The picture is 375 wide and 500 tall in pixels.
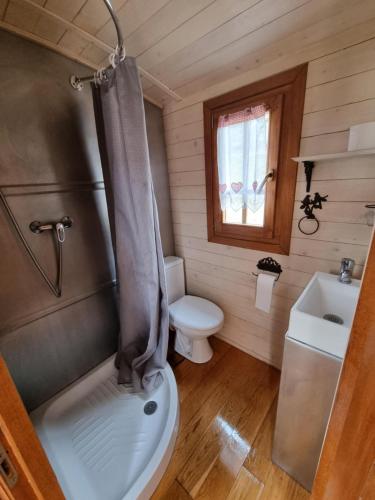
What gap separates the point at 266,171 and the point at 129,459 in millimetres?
1844

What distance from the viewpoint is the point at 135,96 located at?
1071mm

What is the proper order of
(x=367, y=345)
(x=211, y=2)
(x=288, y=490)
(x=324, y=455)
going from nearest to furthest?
Answer: (x=367, y=345) < (x=324, y=455) < (x=211, y=2) < (x=288, y=490)

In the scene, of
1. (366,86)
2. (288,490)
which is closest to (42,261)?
(288,490)

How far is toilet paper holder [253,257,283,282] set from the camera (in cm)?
144

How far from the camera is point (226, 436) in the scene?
4.10 ft

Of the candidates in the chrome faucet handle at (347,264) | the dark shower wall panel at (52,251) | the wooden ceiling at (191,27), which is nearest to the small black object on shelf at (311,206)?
the chrome faucet handle at (347,264)

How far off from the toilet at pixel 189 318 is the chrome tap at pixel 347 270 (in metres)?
0.87

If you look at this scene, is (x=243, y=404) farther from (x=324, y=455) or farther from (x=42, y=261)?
(x=42, y=261)

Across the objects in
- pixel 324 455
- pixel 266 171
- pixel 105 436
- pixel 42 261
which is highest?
pixel 266 171

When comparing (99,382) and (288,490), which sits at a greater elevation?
(99,382)

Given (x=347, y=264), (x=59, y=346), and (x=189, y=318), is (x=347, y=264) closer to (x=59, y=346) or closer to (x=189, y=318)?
(x=189, y=318)

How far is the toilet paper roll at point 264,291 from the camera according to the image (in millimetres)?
1440

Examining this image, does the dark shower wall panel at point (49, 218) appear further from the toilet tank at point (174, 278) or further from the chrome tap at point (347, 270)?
the chrome tap at point (347, 270)

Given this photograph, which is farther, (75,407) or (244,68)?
(75,407)
